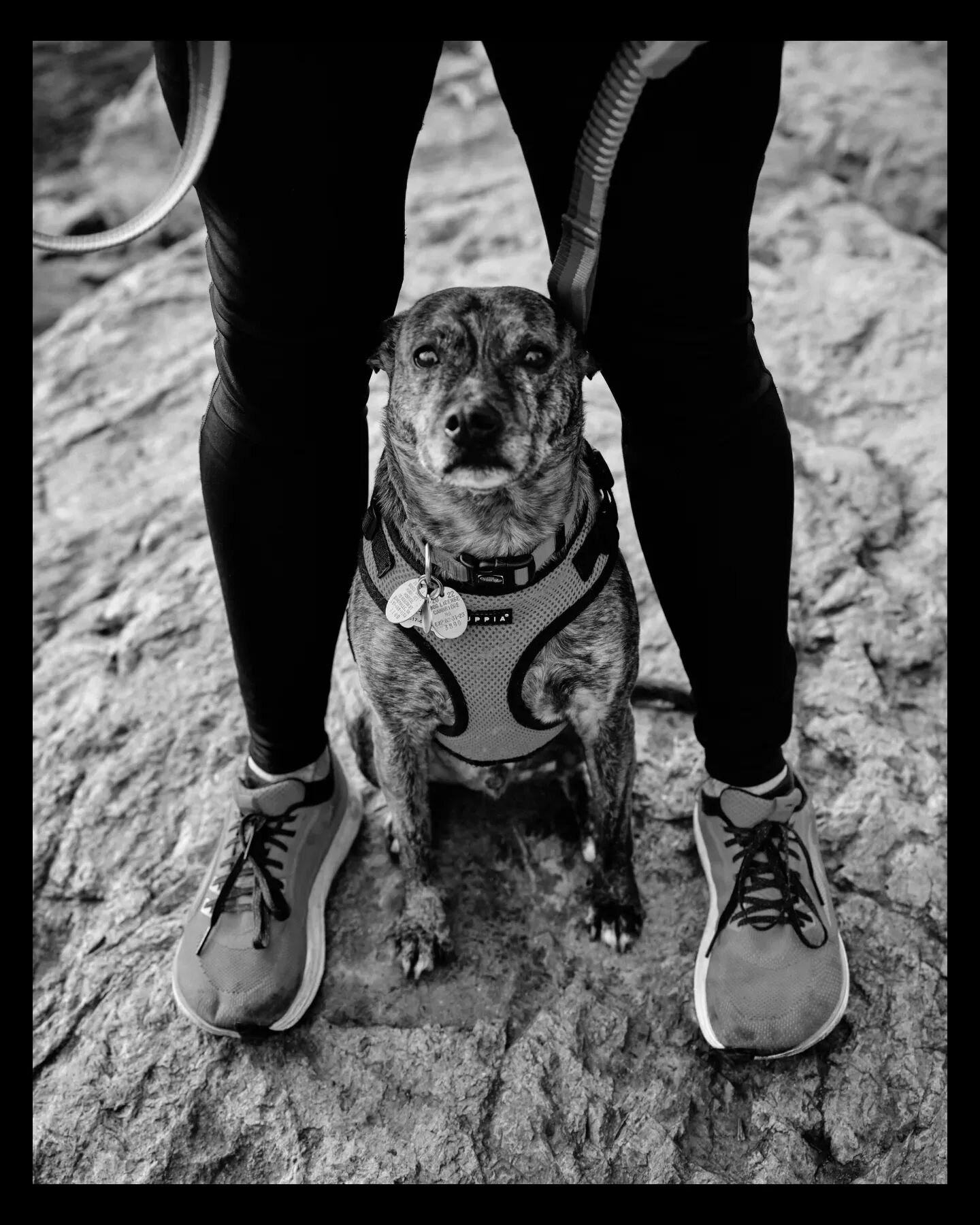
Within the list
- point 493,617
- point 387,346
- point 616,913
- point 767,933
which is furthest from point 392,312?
point 767,933

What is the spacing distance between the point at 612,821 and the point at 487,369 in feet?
3.34

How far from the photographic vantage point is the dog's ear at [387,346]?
6.71ft

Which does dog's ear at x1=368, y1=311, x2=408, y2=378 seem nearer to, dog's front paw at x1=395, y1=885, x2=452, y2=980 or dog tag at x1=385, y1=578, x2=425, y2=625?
dog tag at x1=385, y1=578, x2=425, y2=625

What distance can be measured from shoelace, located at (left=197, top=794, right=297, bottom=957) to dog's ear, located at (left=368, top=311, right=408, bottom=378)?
3.30 ft

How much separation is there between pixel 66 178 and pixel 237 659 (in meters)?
6.45

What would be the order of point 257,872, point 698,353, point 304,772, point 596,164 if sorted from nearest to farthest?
point 596,164 < point 698,353 < point 257,872 < point 304,772

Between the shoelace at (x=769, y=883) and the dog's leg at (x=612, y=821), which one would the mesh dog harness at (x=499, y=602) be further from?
the shoelace at (x=769, y=883)

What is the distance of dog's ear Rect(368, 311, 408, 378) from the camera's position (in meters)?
2.04

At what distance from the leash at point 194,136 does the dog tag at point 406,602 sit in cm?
82

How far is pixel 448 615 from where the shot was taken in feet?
6.63

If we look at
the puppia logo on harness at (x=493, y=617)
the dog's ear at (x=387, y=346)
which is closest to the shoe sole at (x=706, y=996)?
the puppia logo on harness at (x=493, y=617)

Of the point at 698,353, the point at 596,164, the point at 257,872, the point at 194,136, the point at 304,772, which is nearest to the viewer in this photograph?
the point at 194,136

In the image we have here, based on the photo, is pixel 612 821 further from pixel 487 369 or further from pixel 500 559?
pixel 487 369

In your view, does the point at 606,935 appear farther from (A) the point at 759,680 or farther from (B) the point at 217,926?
(B) the point at 217,926
